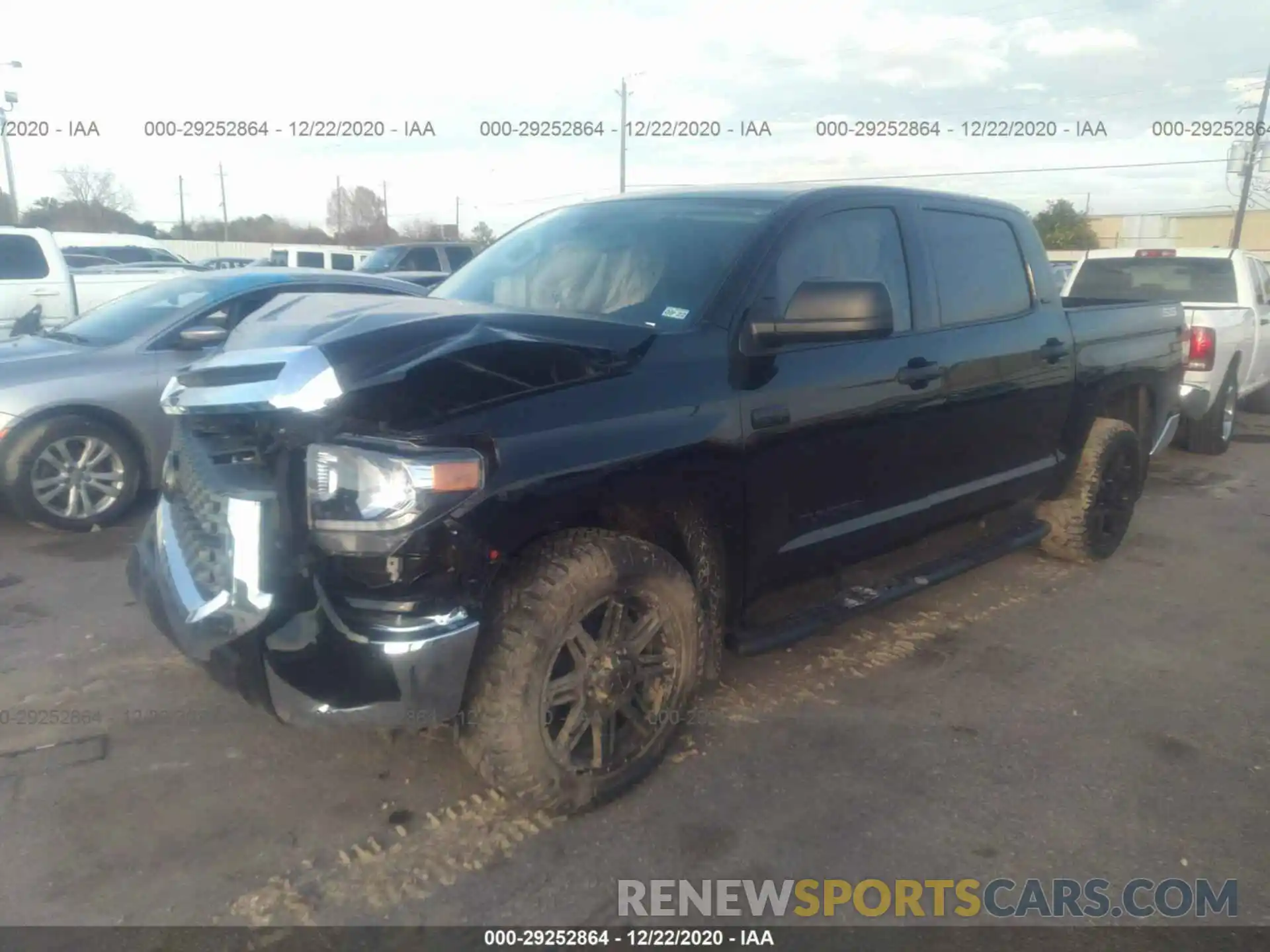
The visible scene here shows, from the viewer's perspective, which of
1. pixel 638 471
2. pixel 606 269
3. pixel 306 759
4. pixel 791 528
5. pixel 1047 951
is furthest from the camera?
pixel 606 269

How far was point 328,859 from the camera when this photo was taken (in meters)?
2.75

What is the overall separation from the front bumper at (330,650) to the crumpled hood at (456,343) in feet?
1.54

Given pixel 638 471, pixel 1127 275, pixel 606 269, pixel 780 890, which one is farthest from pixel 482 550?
pixel 1127 275

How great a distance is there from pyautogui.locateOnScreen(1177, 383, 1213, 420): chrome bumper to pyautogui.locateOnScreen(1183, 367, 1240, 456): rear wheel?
0.32m

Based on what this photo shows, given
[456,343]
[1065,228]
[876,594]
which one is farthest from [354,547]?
[1065,228]

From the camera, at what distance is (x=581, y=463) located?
271cm

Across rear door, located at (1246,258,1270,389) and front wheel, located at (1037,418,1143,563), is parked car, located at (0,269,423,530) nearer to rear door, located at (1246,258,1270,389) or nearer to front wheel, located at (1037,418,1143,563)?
front wheel, located at (1037,418,1143,563)

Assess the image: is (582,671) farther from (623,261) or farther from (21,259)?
(21,259)

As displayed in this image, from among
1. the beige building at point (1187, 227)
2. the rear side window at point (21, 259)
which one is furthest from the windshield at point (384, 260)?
the beige building at point (1187, 227)

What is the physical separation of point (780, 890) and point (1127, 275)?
818cm

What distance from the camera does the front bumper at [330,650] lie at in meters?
2.46

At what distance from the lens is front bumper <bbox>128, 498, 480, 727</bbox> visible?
8.08 ft

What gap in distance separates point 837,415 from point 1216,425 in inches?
261

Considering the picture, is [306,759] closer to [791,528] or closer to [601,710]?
[601,710]
